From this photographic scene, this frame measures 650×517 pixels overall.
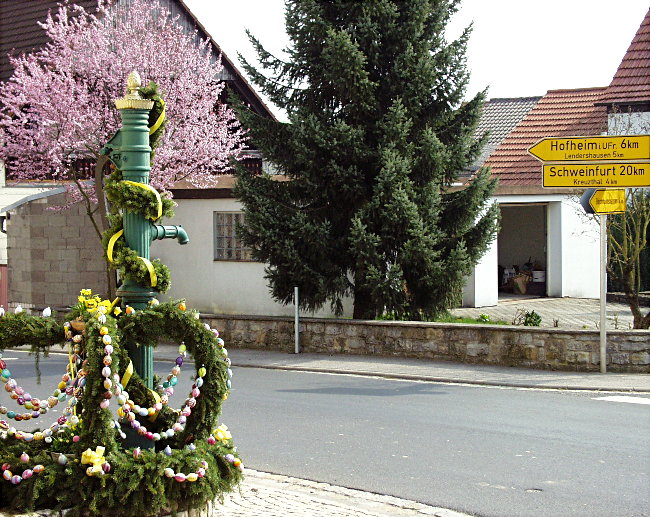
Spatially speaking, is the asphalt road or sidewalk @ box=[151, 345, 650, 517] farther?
the asphalt road

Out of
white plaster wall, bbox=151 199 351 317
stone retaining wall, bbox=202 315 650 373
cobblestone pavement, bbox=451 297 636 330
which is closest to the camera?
stone retaining wall, bbox=202 315 650 373

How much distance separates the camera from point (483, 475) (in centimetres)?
834

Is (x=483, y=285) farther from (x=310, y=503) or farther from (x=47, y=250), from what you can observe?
(x=310, y=503)

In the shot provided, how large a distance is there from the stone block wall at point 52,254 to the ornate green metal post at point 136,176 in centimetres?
1658

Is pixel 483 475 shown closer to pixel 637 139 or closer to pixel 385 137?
pixel 637 139

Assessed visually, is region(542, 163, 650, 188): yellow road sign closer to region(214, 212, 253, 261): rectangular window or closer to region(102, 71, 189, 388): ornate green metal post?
region(102, 71, 189, 388): ornate green metal post

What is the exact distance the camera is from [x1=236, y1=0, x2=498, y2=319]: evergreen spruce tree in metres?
16.9

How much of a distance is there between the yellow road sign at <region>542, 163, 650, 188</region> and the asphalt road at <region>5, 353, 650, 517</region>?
3412 mm

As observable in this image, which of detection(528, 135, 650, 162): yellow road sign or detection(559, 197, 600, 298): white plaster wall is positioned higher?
detection(528, 135, 650, 162): yellow road sign

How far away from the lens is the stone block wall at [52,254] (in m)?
23.2

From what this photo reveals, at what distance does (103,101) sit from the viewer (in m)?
22.0

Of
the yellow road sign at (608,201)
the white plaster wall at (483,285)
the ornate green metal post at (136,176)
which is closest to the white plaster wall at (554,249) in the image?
the white plaster wall at (483,285)

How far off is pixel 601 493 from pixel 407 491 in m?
1.56

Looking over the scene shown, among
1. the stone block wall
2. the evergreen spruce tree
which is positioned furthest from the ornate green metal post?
the stone block wall
